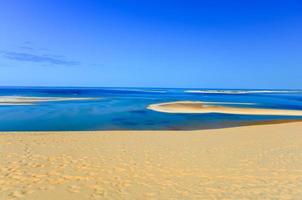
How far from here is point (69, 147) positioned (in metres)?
12.0

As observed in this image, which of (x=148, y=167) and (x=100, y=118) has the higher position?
(x=100, y=118)

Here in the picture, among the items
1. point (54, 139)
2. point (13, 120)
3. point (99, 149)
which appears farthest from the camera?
point (13, 120)

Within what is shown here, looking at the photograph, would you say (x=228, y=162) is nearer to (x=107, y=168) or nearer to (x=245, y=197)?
(x=245, y=197)

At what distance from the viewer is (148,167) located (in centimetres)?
902

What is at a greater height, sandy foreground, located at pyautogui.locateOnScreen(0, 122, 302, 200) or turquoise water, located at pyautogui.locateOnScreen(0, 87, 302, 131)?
turquoise water, located at pyautogui.locateOnScreen(0, 87, 302, 131)

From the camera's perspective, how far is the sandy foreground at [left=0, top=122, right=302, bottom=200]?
6.80 metres

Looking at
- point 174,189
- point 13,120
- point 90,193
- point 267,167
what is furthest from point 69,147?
point 13,120

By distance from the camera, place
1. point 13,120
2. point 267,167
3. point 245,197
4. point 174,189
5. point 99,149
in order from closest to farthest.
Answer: point 245,197, point 174,189, point 267,167, point 99,149, point 13,120

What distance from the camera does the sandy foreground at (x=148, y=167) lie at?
6.80m

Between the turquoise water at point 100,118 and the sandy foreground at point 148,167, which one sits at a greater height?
the turquoise water at point 100,118

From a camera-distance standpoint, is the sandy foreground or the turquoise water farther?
the turquoise water

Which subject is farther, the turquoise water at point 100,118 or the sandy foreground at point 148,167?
the turquoise water at point 100,118

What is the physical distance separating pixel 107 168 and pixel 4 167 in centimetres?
344

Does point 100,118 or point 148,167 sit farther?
point 100,118
